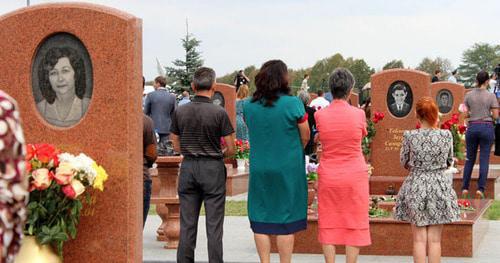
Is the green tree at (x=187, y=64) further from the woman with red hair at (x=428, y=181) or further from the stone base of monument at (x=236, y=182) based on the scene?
the woman with red hair at (x=428, y=181)

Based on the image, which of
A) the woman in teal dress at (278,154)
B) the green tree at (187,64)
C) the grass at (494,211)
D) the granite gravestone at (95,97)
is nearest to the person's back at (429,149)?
the woman in teal dress at (278,154)

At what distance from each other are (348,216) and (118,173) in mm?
1995

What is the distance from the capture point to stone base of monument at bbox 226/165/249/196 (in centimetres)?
1774

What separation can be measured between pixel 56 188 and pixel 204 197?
2.05 meters

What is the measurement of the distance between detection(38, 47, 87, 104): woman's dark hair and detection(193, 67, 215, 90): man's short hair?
4.75ft

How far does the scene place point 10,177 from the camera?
3279 mm

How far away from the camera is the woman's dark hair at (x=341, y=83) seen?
27.0ft

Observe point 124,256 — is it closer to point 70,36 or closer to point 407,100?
point 70,36

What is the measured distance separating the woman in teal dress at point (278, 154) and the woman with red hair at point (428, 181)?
3.37 ft

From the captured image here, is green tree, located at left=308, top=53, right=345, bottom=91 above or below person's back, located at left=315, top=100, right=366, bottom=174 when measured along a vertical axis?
above

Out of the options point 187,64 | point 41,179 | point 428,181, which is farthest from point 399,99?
point 187,64

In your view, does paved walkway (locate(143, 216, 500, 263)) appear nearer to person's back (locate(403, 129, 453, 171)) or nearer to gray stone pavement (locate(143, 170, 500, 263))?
gray stone pavement (locate(143, 170, 500, 263))

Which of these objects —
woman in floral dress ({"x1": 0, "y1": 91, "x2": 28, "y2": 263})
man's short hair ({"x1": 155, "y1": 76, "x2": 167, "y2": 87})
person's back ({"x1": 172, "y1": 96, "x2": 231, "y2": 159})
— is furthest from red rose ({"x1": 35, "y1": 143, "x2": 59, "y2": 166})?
man's short hair ({"x1": 155, "y1": 76, "x2": 167, "y2": 87})

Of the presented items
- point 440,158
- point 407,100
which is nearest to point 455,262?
point 440,158
